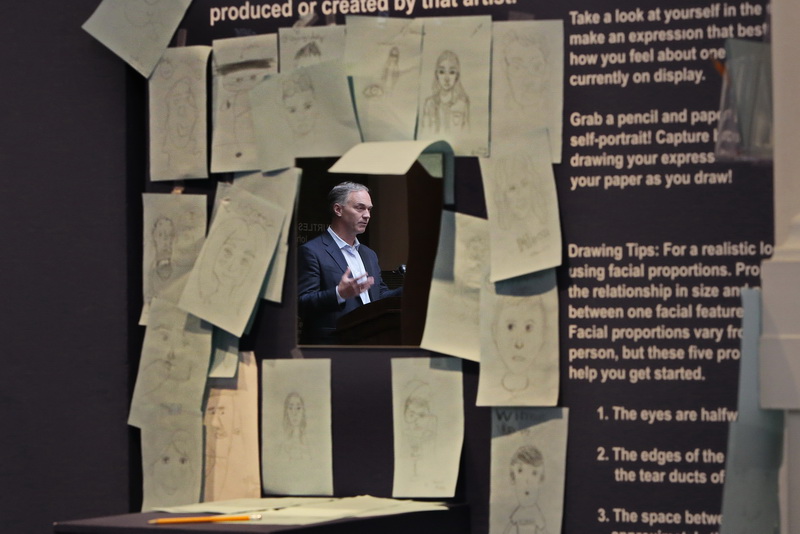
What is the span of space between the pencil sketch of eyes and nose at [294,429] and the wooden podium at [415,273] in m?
0.24

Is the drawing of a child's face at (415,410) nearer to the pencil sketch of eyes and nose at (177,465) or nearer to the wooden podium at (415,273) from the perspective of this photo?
the wooden podium at (415,273)

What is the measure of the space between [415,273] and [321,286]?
0.77 feet

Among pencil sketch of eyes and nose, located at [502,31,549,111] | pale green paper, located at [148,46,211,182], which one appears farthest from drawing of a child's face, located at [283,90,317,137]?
pencil sketch of eyes and nose, located at [502,31,549,111]

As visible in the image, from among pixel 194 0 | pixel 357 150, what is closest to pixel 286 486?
pixel 357 150

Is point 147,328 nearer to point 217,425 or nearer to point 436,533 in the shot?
point 217,425

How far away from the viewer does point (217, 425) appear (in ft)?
9.11

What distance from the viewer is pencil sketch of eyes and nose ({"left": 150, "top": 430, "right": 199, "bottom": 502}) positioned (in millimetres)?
2764

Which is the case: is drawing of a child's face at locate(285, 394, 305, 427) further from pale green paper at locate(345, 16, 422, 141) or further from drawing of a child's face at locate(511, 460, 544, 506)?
pale green paper at locate(345, 16, 422, 141)

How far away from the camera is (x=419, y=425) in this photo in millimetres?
2645

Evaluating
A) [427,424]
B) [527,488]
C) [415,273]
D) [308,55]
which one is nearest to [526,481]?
[527,488]

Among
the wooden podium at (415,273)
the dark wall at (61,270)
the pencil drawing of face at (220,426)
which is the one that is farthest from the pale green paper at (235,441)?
the wooden podium at (415,273)

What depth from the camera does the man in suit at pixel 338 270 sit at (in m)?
2.68

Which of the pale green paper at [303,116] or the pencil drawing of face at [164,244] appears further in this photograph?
the pencil drawing of face at [164,244]

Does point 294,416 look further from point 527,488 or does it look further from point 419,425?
point 527,488
